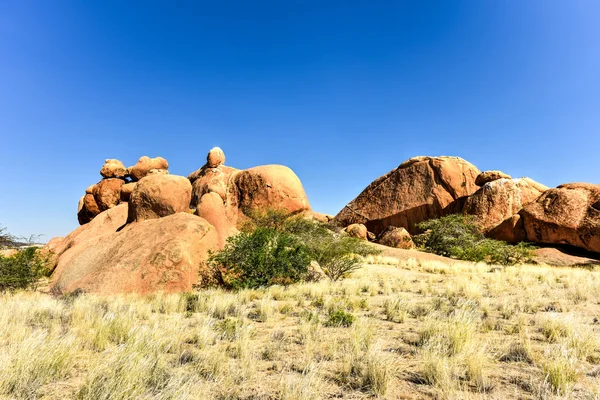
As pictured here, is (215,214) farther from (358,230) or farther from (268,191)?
(358,230)

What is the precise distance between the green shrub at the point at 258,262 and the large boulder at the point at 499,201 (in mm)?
26655

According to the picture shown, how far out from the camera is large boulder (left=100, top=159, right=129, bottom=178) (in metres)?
28.8

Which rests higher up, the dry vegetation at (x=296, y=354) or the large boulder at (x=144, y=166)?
the large boulder at (x=144, y=166)

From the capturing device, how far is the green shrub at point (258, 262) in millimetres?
10844

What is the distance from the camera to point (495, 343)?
504 cm

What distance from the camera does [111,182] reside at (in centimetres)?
2869

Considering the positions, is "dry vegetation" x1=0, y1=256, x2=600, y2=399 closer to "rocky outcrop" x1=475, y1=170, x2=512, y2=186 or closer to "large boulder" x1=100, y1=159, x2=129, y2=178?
"large boulder" x1=100, y1=159, x2=129, y2=178

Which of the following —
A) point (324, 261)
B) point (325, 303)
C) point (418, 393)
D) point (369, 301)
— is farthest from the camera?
point (324, 261)

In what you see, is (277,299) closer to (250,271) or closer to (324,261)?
(250,271)

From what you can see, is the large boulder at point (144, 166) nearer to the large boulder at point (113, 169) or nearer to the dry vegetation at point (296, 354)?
the large boulder at point (113, 169)

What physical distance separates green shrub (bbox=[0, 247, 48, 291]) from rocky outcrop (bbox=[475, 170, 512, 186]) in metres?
38.1

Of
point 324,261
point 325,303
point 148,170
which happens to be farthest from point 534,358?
point 148,170

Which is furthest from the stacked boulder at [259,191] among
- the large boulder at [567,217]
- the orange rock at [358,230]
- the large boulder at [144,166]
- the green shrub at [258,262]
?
the large boulder at [567,217]

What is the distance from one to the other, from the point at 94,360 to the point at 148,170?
2626 centimetres
